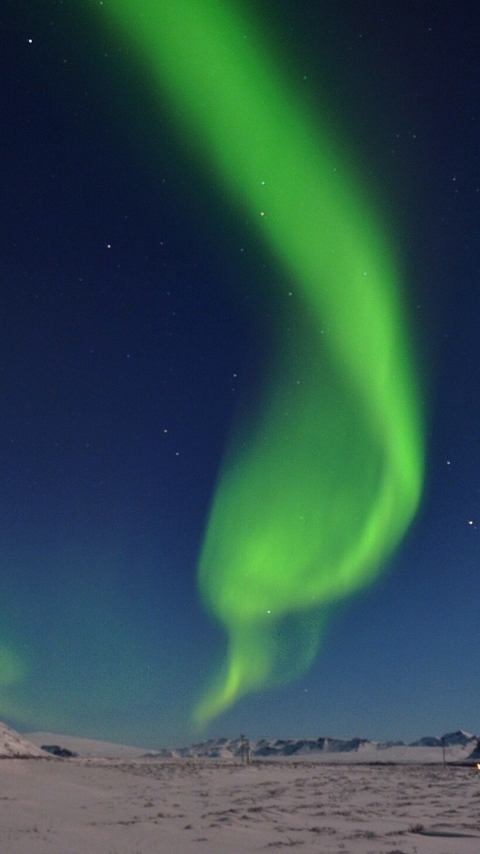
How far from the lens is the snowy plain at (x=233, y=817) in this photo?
14.0 meters

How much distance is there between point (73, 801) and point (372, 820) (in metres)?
10.9

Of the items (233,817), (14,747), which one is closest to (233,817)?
(233,817)

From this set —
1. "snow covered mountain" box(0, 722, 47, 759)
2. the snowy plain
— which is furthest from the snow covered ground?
"snow covered mountain" box(0, 722, 47, 759)

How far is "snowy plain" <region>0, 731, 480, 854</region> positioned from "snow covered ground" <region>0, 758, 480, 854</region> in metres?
0.03

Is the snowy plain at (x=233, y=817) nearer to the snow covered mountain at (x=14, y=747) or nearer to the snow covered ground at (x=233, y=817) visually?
the snow covered ground at (x=233, y=817)

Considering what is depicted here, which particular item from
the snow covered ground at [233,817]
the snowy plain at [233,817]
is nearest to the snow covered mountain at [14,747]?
the snowy plain at [233,817]

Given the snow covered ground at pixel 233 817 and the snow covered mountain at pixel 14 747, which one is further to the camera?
the snow covered mountain at pixel 14 747

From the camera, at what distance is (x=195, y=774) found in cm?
3812

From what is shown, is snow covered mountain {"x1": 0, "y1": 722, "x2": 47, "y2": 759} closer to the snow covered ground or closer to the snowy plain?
the snowy plain

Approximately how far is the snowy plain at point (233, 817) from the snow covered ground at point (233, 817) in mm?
28

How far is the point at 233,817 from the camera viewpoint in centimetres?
1852

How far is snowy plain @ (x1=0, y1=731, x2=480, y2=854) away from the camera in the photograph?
1401 centimetres

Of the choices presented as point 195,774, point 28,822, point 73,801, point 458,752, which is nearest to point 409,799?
point 73,801

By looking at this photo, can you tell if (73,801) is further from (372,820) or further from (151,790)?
(372,820)
